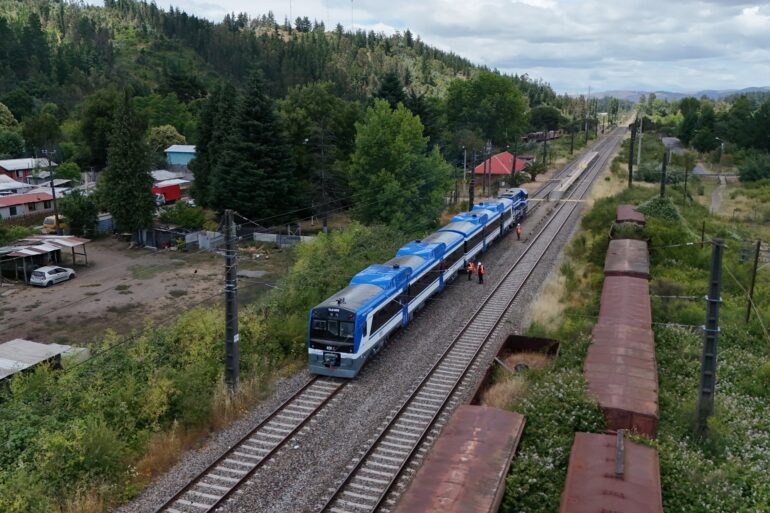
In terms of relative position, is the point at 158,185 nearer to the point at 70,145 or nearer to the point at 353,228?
the point at 70,145

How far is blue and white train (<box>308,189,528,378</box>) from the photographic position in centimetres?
2047

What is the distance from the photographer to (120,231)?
51375 mm

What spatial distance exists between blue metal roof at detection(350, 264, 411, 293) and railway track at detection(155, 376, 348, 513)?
4.26 m

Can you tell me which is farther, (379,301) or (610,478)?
(379,301)

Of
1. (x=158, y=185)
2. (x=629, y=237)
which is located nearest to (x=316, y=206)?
(x=158, y=185)

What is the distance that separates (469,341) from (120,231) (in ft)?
123

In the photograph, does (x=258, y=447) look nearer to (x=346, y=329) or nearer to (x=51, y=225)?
(x=346, y=329)

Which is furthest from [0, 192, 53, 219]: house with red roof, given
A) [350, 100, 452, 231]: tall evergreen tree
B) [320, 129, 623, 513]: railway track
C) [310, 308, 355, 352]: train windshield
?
[320, 129, 623, 513]: railway track

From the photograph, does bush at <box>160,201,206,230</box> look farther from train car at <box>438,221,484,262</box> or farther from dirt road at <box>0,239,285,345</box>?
train car at <box>438,221,484,262</box>

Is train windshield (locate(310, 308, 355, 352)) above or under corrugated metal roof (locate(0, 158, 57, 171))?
under

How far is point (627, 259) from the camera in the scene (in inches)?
1119

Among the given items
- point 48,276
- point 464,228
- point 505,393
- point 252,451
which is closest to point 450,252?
point 464,228

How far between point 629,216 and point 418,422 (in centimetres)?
2521

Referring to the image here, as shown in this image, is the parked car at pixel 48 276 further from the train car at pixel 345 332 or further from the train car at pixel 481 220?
the train car at pixel 345 332
